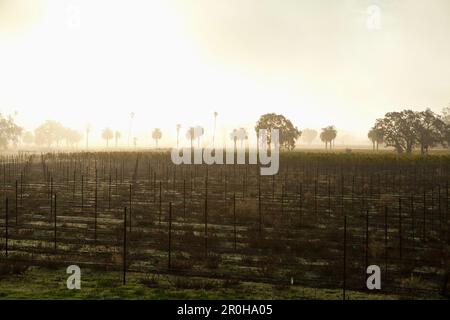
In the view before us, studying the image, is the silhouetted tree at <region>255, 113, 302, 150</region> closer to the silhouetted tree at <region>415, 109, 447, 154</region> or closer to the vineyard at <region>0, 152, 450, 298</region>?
the silhouetted tree at <region>415, 109, 447, 154</region>

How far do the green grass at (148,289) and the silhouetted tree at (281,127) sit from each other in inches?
3553

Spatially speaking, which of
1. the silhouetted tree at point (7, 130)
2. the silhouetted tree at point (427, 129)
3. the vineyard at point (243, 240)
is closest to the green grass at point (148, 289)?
the vineyard at point (243, 240)

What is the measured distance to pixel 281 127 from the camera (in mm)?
101312

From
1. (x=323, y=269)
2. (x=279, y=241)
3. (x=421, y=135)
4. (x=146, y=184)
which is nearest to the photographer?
(x=323, y=269)

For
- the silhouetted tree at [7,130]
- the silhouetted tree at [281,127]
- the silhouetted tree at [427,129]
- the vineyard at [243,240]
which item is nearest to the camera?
the vineyard at [243,240]

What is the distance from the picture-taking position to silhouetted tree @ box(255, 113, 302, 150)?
3954 inches

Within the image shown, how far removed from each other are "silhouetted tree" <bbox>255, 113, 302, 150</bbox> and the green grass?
296 ft

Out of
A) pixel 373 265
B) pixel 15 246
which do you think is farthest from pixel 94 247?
pixel 373 265

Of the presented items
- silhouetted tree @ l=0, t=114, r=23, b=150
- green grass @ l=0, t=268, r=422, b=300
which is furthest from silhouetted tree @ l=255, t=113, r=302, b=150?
silhouetted tree @ l=0, t=114, r=23, b=150

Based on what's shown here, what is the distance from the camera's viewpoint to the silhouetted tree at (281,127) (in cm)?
10044

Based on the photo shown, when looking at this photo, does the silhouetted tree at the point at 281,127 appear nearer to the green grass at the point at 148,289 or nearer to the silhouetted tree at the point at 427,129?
the silhouetted tree at the point at 427,129

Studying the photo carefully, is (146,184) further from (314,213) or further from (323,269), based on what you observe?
(323,269)
